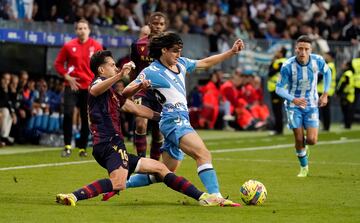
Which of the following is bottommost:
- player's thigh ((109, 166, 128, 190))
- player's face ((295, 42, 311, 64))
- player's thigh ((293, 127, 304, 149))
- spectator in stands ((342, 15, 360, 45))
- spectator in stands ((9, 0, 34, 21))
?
spectator in stands ((342, 15, 360, 45))

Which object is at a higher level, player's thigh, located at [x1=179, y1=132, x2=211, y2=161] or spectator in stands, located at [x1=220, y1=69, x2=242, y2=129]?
player's thigh, located at [x1=179, y1=132, x2=211, y2=161]

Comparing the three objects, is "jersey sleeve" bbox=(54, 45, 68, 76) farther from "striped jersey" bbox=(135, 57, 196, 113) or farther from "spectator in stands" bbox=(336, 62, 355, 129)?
"spectator in stands" bbox=(336, 62, 355, 129)

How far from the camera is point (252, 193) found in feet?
40.5

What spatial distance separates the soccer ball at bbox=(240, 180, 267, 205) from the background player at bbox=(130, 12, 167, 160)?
3663 mm

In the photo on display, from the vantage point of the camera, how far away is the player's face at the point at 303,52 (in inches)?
655

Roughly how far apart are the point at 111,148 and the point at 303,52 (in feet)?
17.9

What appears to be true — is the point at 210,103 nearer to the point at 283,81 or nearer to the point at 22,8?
the point at 22,8

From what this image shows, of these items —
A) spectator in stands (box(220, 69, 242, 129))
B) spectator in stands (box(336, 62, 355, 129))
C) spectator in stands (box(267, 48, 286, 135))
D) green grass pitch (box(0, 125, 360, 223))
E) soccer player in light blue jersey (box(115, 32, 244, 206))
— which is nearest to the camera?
green grass pitch (box(0, 125, 360, 223))

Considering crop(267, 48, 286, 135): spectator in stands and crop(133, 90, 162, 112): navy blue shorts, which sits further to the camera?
crop(267, 48, 286, 135): spectator in stands

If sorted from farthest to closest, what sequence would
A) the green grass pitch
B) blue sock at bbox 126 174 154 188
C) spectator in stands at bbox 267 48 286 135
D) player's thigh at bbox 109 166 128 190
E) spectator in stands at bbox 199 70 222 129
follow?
spectator in stands at bbox 199 70 222 129
spectator in stands at bbox 267 48 286 135
blue sock at bbox 126 174 154 188
player's thigh at bbox 109 166 128 190
the green grass pitch

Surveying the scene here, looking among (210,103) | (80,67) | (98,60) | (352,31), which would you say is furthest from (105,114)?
(352,31)

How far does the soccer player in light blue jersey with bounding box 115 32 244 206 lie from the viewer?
12.1 m

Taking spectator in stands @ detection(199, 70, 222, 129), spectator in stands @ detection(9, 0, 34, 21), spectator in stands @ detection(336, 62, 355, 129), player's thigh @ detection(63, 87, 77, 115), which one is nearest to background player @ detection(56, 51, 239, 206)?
player's thigh @ detection(63, 87, 77, 115)

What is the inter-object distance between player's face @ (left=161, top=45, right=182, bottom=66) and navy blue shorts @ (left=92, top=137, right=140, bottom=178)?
1.07 m
